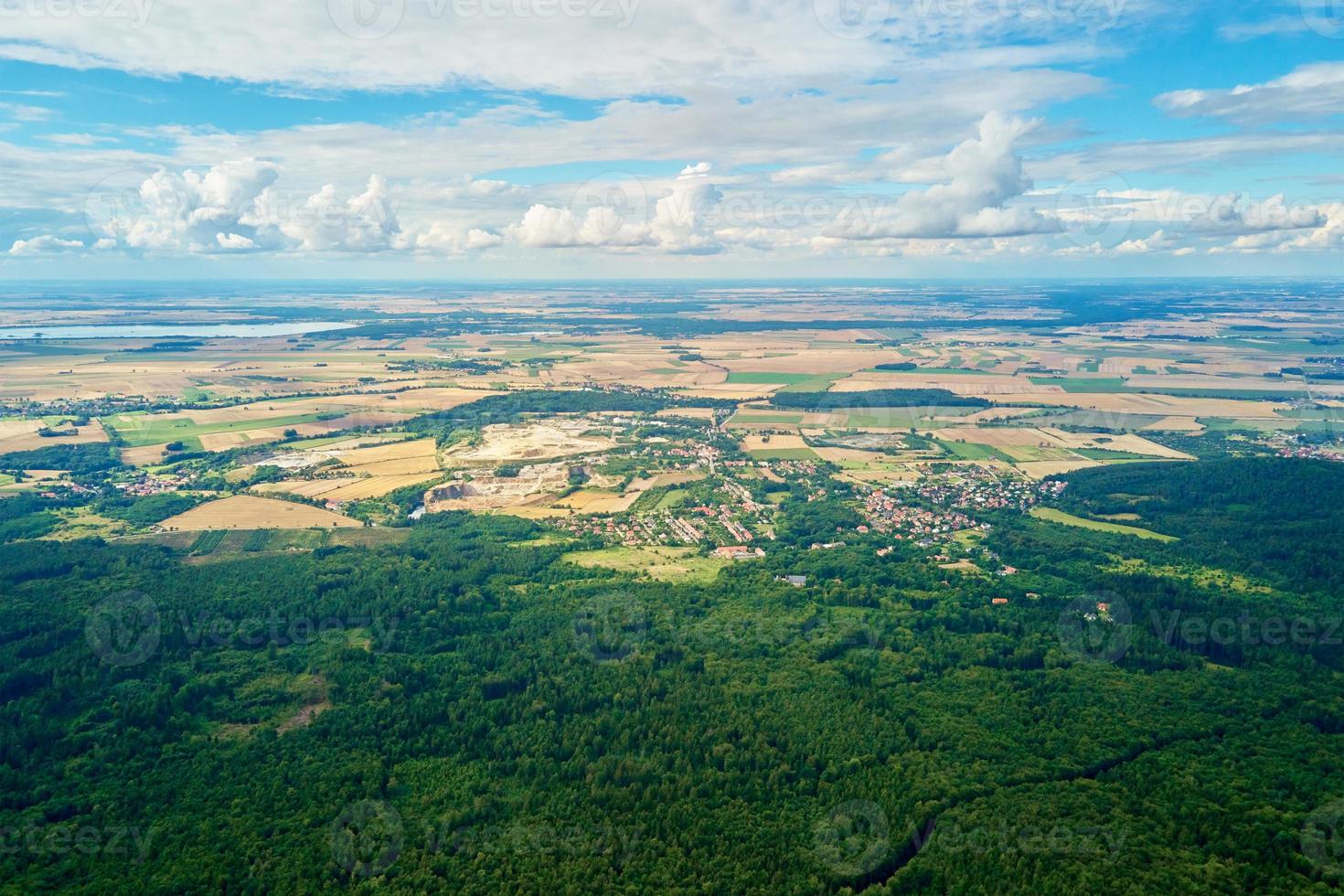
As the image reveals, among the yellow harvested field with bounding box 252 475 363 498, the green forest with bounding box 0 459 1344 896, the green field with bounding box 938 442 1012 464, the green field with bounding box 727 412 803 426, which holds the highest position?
the green field with bounding box 727 412 803 426

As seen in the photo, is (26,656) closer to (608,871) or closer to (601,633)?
(601,633)

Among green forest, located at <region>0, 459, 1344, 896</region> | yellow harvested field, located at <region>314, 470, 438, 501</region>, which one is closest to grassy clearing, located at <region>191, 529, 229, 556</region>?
green forest, located at <region>0, 459, 1344, 896</region>

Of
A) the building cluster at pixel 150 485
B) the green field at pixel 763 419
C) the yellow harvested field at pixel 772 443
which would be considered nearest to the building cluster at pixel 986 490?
the yellow harvested field at pixel 772 443

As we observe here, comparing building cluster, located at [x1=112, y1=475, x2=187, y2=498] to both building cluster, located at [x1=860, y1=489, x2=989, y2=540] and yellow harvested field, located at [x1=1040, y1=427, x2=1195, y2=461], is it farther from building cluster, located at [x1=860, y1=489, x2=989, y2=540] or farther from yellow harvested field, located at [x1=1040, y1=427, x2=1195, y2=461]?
yellow harvested field, located at [x1=1040, y1=427, x2=1195, y2=461]

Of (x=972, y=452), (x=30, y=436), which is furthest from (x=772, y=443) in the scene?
(x=30, y=436)

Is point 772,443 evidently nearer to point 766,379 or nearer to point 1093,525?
point 1093,525

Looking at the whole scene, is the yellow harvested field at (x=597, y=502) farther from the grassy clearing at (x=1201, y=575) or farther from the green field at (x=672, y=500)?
the grassy clearing at (x=1201, y=575)

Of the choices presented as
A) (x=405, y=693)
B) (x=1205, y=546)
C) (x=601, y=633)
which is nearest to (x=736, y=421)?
(x=1205, y=546)

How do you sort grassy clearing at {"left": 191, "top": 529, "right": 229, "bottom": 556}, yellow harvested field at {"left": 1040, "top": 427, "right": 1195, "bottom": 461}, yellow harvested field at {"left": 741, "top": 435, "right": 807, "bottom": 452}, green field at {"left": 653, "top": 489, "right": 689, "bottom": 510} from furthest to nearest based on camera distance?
yellow harvested field at {"left": 741, "top": 435, "right": 807, "bottom": 452}, yellow harvested field at {"left": 1040, "top": 427, "right": 1195, "bottom": 461}, green field at {"left": 653, "top": 489, "right": 689, "bottom": 510}, grassy clearing at {"left": 191, "top": 529, "right": 229, "bottom": 556}
